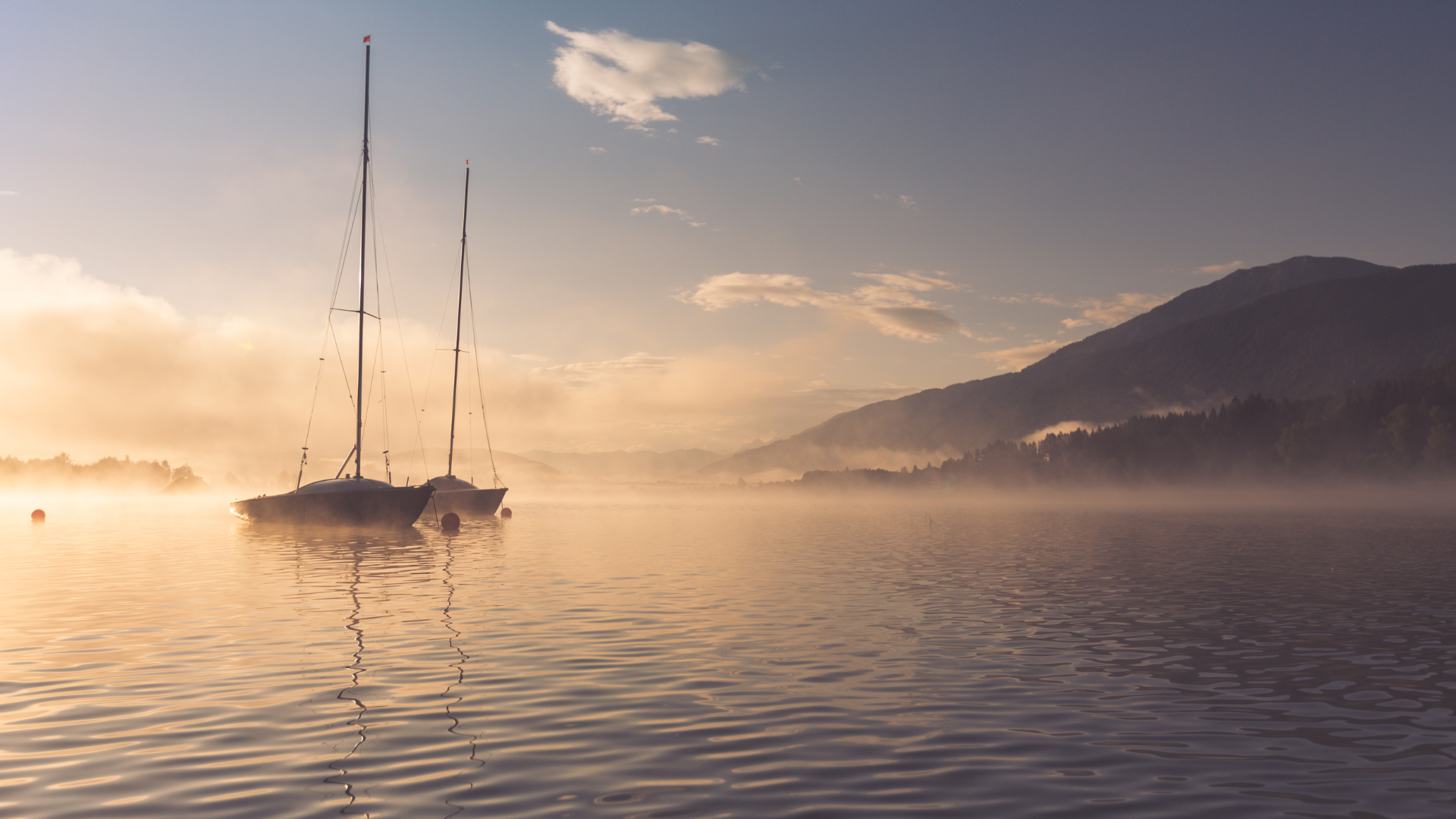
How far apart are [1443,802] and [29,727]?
17.5 m

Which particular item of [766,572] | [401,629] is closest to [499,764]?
[401,629]

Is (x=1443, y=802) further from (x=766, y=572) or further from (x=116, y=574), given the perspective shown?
(x=116, y=574)

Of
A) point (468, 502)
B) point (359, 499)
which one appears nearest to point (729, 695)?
point (359, 499)

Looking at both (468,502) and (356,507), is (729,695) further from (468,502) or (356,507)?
(468,502)

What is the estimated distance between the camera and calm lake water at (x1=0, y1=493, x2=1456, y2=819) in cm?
962

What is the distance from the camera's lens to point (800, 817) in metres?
8.75

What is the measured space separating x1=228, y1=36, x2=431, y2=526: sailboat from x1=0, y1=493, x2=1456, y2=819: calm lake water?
79.6ft

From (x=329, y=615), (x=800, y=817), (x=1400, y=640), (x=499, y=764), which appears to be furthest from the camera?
(x=329, y=615)

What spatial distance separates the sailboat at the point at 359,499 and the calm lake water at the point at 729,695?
2427 centimetres

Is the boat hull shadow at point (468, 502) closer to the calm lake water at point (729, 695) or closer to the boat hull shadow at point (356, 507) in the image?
the boat hull shadow at point (356, 507)

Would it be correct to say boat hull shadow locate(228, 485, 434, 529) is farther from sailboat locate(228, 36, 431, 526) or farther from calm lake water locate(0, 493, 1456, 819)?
calm lake water locate(0, 493, 1456, 819)

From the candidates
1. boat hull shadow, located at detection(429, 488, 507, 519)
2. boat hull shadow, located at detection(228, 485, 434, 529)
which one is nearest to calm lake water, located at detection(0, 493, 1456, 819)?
boat hull shadow, located at detection(228, 485, 434, 529)

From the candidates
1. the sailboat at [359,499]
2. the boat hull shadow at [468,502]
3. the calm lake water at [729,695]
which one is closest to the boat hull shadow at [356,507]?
the sailboat at [359,499]

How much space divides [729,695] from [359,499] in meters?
50.7
